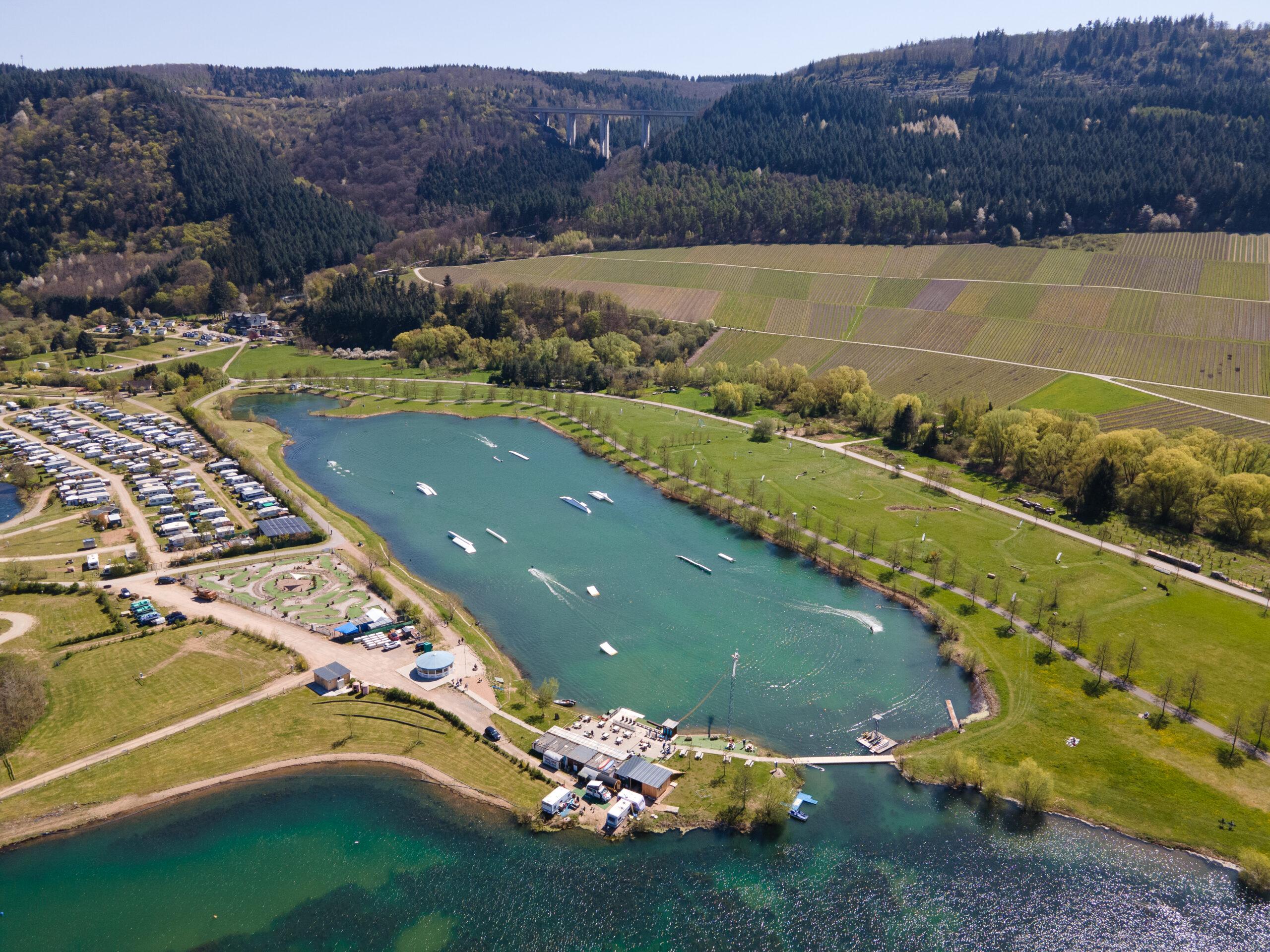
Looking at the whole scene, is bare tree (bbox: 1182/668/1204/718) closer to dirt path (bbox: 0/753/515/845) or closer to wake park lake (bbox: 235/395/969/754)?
wake park lake (bbox: 235/395/969/754)

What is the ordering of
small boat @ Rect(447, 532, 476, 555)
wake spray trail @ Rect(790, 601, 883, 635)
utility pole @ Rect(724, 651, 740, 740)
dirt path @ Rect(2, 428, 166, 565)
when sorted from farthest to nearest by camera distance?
1. small boat @ Rect(447, 532, 476, 555)
2. dirt path @ Rect(2, 428, 166, 565)
3. wake spray trail @ Rect(790, 601, 883, 635)
4. utility pole @ Rect(724, 651, 740, 740)

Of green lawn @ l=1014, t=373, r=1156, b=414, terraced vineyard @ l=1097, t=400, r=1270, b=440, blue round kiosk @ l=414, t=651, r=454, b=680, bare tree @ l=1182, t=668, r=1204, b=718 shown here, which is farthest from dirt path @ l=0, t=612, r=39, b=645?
terraced vineyard @ l=1097, t=400, r=1270, b=440

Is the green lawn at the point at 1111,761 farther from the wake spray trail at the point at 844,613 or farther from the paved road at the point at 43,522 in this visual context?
the paved road at the point at 43,522

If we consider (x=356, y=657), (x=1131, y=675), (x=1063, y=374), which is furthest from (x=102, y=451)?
(x=1063, y=374)

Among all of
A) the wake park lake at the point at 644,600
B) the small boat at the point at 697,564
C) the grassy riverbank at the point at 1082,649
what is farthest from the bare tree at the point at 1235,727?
the small boat at the point at 697,564

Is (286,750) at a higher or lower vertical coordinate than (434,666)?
lower

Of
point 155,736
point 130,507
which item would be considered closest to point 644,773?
point 155,736

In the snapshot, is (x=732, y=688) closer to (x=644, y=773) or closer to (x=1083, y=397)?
(x=644, y=773)
